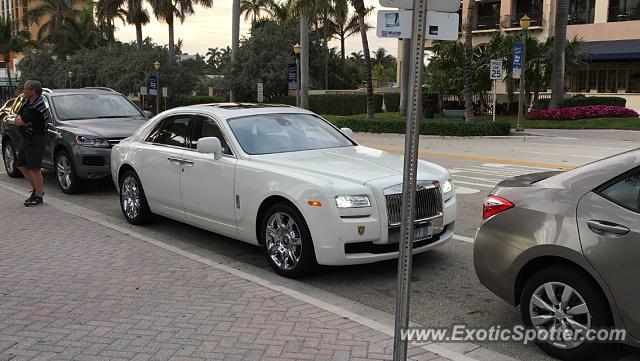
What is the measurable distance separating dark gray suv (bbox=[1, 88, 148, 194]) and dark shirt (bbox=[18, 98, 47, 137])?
22.1 inches

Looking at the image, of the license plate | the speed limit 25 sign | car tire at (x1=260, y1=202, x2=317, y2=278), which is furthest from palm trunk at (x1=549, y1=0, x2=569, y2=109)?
car tire at (x1=260, y1=202, x2=317, y2=278)

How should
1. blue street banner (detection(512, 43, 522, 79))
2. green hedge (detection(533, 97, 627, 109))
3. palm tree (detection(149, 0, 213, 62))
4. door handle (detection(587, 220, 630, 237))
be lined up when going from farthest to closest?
palm tree (detection(149, 0, 213, 62)), green hedge (detection(533, 97, 627, 109)), blue street banner (detection(512, 43, 522, 79)), door handle (detection(587, 220, 630, 237))

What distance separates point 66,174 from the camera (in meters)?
10.7

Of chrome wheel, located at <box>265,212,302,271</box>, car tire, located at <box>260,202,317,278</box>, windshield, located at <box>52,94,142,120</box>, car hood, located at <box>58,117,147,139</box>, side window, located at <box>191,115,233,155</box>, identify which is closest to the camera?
car tire, located at <box>260,202,317,278</box>

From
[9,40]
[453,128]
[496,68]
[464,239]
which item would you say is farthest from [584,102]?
[9,40]

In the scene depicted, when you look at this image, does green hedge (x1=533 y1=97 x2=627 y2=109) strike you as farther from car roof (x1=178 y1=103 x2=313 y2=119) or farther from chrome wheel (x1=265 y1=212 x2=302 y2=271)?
chrome wheel (x1=265 y1=212 x2=302 y2=271)

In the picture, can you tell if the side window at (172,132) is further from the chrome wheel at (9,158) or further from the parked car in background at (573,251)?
the chrome wheel at (9,158)

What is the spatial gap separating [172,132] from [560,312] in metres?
5.28

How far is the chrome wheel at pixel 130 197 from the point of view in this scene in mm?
8117

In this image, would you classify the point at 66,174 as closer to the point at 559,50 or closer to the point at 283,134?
the point at 283,134

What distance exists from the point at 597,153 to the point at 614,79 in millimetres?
29811

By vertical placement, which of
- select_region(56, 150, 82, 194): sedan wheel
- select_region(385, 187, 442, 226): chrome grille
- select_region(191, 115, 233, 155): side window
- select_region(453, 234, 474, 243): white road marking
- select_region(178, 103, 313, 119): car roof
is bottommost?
select_region(453, 234, 474, 243): white road marking

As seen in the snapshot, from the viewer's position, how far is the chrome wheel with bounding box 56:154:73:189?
10648 mm

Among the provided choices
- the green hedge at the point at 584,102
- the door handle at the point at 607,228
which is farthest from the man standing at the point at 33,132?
the green hedge at the point at 584,102
